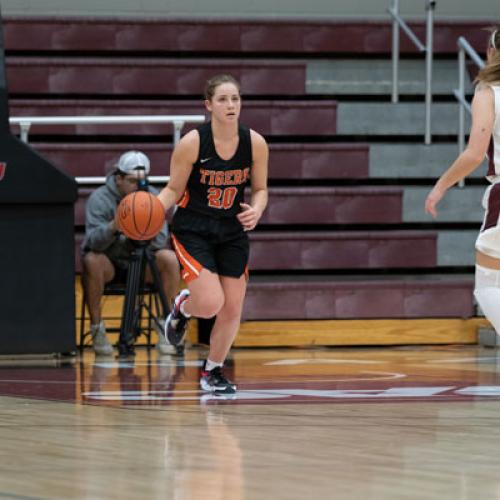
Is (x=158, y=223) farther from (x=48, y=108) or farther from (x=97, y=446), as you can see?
(x=48, y=108)

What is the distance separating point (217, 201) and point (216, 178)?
10cm

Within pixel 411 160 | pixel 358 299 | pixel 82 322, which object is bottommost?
pixel 82 322

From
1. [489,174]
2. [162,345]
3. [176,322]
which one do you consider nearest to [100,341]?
[162,345]

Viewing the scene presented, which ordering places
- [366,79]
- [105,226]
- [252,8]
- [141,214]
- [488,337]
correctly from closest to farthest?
[141,214]
[105,226]
[488,337]
[366,79]
[252,8]

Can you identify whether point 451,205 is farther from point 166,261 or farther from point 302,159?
point 166,261

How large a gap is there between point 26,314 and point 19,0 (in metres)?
Result: 4.33

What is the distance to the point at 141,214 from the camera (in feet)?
19.9

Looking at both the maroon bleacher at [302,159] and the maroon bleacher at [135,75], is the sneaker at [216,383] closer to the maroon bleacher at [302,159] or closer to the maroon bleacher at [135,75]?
the maroon bleacher at [302,159]

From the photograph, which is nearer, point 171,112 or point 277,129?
point 171,112

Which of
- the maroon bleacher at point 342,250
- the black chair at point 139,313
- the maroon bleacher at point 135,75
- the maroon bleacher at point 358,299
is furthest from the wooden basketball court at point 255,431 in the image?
the maroon bleacher at point 135,75

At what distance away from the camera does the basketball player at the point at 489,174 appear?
443 cm

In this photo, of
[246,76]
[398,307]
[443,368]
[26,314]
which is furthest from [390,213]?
[26,314]

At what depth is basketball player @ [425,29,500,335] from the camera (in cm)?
443

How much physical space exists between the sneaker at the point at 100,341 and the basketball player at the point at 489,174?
142 inches
